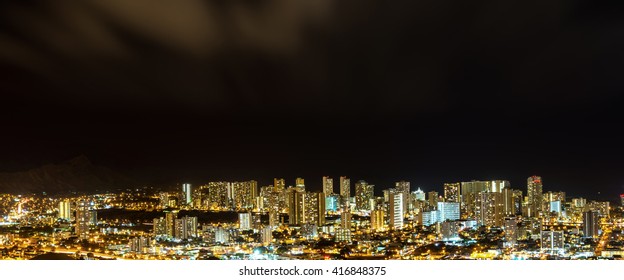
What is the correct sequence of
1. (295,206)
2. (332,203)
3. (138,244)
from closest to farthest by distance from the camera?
(138,244), (295,206), (332,203)

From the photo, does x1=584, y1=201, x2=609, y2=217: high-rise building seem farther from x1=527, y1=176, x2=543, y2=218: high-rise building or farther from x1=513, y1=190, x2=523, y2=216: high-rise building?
x1=513, y1=190, x2=523, y2=216: high-rise building

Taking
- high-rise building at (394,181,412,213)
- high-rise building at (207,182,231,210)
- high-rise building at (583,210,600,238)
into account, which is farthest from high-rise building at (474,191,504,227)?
high-rise building at (207,182,231,210)

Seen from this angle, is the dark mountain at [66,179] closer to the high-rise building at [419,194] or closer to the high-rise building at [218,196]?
the high-rise building at [218,196]

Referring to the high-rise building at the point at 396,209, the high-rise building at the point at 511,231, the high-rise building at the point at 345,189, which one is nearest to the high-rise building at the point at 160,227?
the high-rise building at the point at 345,189

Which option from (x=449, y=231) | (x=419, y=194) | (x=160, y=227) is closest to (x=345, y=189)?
(x=419, y=194)

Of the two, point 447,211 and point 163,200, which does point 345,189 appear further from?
point 163,200
